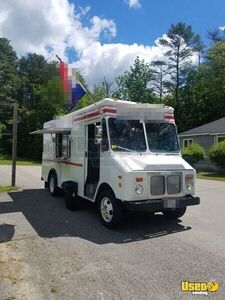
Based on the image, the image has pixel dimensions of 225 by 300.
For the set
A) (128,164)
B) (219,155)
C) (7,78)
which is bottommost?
(128,164)

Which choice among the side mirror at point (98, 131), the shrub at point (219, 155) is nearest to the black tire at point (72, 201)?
the side mirror at point (98, 131)

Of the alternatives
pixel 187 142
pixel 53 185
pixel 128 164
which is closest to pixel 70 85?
pixel 128 164

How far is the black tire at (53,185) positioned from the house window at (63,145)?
82cm

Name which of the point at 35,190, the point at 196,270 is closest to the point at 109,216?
the point at 196,270

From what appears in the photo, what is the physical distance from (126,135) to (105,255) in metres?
3.19

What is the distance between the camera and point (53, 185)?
42.2 feet

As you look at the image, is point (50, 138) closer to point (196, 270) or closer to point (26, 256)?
point (26, 256)

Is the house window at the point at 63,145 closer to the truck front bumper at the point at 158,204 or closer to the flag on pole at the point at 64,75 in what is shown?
the flag on pole at the point at 64,75

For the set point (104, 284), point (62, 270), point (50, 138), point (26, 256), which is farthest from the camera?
point (50, 138)

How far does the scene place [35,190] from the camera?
1455cm

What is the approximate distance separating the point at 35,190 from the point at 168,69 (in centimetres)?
4748

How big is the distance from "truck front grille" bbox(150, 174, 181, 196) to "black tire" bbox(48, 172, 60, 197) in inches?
220

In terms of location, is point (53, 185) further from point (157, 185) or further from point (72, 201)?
point (157, 185)

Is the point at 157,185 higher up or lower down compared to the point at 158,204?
higher up
